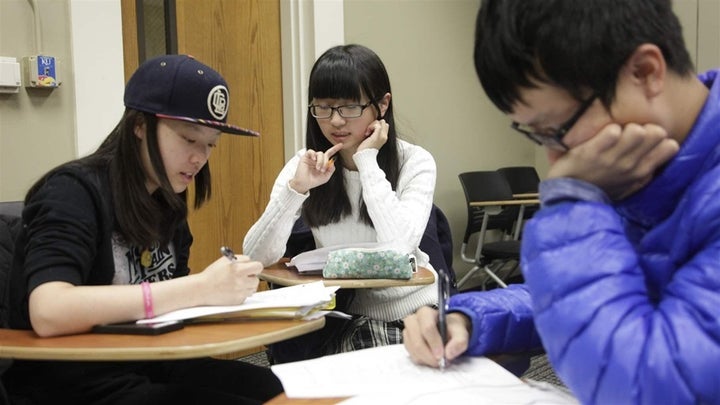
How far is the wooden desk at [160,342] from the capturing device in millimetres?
→ 872

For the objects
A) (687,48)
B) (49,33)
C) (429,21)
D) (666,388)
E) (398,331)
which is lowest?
(398,331)

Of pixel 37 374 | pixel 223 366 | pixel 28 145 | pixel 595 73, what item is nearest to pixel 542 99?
pixel 595 73

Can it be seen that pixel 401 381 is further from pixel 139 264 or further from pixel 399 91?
pixel 399 91

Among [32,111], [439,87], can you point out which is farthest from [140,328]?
[439,87]

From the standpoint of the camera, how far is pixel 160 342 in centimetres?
92

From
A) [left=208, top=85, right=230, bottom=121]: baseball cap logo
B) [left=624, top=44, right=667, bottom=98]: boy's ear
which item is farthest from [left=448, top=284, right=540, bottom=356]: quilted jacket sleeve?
[left=208, top=85, right=230, bottom=121]: baseball cap logo

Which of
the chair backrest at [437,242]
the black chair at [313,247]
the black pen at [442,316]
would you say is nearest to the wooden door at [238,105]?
the black chair at [313,247]

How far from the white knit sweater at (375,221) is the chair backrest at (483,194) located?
2.27 meters

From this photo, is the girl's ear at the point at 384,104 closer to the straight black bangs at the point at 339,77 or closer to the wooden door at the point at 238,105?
the straight black bangs at the point at 339,77

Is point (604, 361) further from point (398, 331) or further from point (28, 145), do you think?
point (28, 145)

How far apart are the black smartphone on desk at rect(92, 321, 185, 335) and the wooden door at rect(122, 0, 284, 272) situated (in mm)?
1798

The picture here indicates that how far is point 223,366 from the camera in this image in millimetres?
1338

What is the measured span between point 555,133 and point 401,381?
0.34 metres

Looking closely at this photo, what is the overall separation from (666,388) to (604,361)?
0.05 metres
